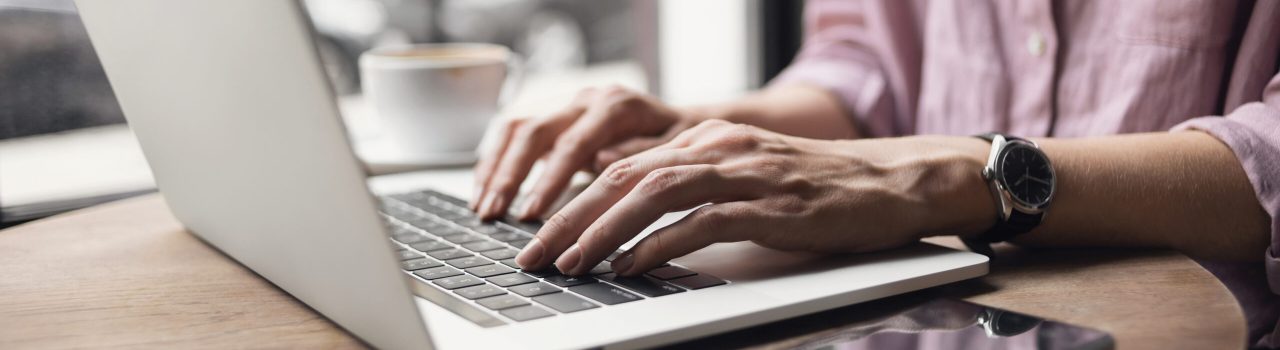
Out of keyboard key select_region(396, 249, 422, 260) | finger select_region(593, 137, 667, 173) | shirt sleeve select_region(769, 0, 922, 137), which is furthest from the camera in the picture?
shirt sleeve select_region(769, 0, 922, 137)

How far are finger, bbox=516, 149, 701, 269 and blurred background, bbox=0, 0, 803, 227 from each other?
0.16 m

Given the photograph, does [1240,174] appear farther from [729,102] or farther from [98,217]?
[98,217]

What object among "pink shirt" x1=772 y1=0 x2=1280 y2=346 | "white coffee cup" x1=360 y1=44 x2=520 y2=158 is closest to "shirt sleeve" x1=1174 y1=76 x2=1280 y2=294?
"pink shirt" x1=772 y1=0 x2=1280 y2=346

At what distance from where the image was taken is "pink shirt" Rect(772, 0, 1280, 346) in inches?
28.2

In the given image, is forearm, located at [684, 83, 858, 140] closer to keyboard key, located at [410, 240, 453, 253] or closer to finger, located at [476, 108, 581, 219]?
finger, located at [476, 108, 581, 219]

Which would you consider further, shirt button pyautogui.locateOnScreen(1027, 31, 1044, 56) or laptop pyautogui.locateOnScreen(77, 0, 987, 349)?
shirt button pyautogui.locateOnScreen(1027, 31, 1044, 56)

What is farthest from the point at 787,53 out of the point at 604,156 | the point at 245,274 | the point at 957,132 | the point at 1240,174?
the point at 245,274

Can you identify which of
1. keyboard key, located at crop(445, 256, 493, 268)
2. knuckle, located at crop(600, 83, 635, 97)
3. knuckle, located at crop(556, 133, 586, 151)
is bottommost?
keyboard key, located at crop(445, 256, 493, 268)

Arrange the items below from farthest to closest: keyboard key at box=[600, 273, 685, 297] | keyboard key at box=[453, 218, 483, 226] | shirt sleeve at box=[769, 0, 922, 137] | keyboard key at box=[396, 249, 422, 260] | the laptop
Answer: shirt sleeve at box=[769, 0, 922, 137], keyboard key at box=[453, 218, 483, 226], keyboard key at box=[396, 249, 422, 260], keyboard key at box=[600, 273, 685, 297], the laptop

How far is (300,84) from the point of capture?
0.38 m

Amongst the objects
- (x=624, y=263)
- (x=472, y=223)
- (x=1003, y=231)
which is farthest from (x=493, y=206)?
(x=1003, y=231)

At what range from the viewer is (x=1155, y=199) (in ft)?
2.07

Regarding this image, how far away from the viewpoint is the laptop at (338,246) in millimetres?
393

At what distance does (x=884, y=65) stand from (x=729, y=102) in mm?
233
